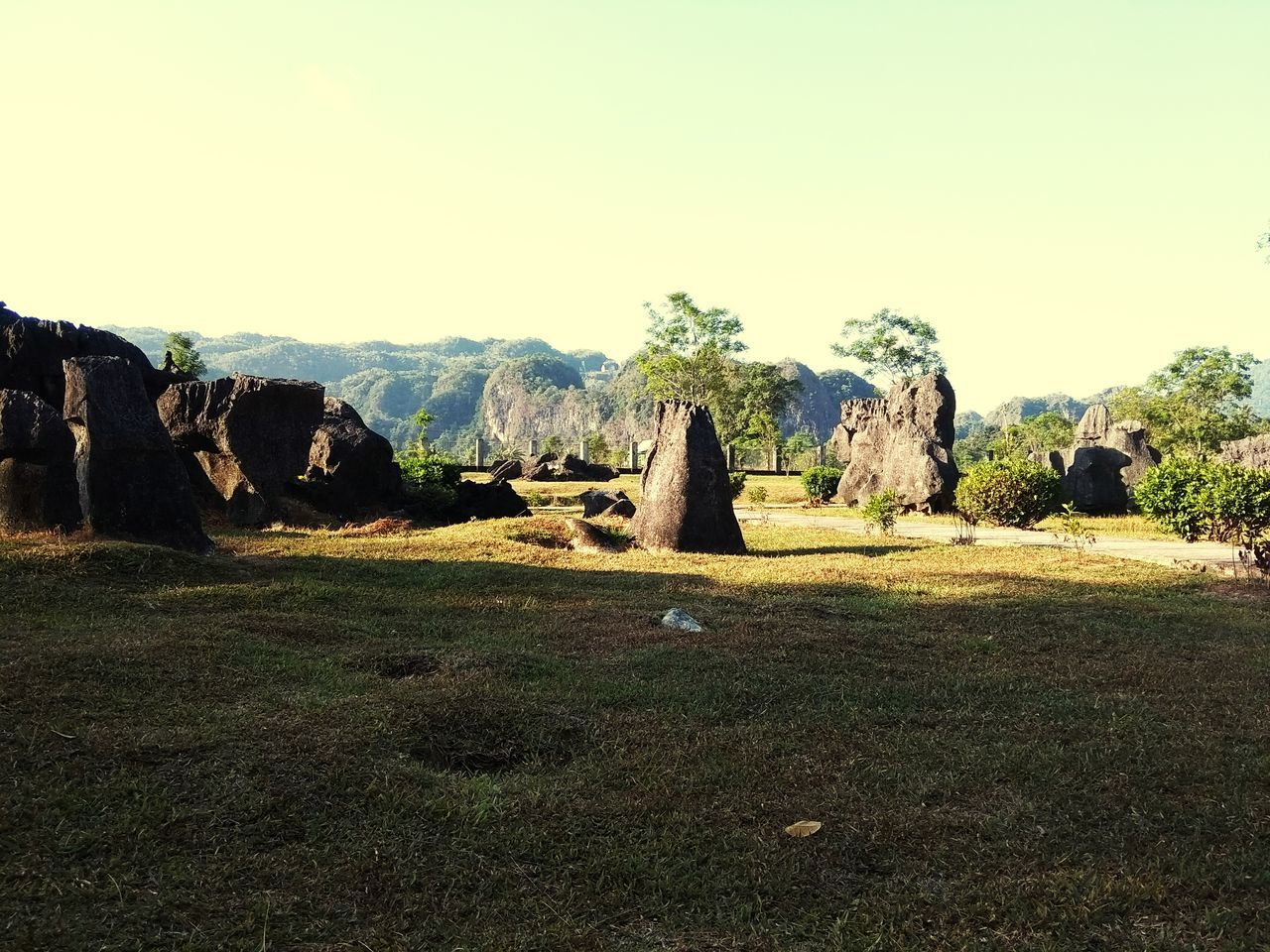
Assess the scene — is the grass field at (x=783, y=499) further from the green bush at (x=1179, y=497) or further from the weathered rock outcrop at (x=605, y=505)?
the weathered rock outcrop at (x=605, y=505)

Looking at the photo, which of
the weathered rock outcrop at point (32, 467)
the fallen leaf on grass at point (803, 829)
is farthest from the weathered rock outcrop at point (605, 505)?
the fallen leaf on grass at point (803, 829)

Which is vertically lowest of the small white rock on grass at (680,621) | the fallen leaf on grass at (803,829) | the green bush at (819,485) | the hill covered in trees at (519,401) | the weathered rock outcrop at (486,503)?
the fallen leaf on grass at (803,829)

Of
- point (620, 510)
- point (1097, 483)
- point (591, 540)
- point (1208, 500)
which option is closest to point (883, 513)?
point (1208, 500)

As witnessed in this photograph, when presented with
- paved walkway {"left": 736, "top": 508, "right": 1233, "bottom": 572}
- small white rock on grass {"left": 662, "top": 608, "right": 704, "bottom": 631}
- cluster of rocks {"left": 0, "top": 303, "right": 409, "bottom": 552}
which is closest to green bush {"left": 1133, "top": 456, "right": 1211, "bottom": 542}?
paved walkway {"left": 736, "top": 508, "right": 1233, "bottom": 572}

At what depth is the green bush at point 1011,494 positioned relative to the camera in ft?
56.7

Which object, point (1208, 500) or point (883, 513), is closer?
point (1208, 500)

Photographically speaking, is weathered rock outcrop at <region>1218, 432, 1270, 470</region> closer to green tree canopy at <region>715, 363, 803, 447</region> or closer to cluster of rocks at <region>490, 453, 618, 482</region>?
cluster of rocks at <region>490, 453, 618, 482</region>

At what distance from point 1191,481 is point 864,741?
451 inches

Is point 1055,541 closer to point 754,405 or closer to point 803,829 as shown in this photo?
point 803,829

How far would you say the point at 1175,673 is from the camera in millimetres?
6523

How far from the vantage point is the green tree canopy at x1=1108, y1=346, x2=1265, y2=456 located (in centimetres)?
3900

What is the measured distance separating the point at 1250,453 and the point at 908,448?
6.68 meters

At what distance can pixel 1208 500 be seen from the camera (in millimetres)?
13539

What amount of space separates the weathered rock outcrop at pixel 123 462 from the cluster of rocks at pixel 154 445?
1 cm
